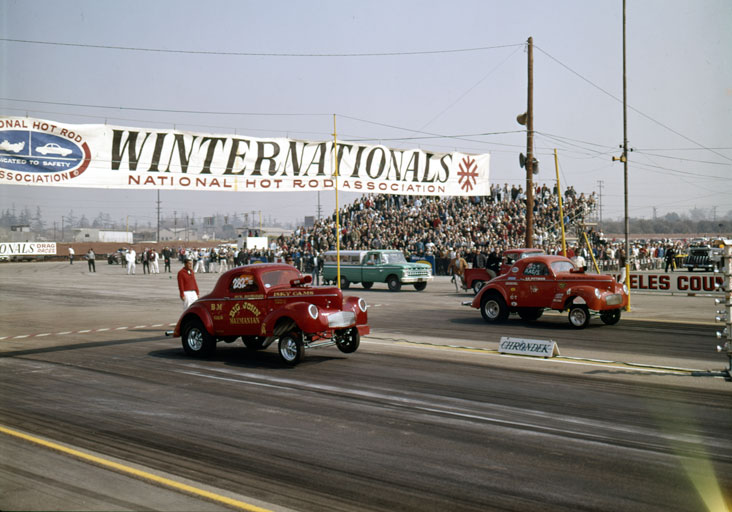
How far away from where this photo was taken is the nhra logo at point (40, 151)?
14258 mm

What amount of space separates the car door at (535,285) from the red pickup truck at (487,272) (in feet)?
25.9

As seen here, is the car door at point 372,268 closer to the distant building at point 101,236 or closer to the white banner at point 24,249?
the white banner at point 24,249

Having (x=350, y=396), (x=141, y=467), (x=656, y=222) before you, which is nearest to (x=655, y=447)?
(x=350, y=396)

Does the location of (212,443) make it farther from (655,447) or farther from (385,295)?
(385,295)

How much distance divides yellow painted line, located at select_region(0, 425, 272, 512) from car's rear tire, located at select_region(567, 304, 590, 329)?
13449 mm

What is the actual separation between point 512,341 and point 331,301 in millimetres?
3892

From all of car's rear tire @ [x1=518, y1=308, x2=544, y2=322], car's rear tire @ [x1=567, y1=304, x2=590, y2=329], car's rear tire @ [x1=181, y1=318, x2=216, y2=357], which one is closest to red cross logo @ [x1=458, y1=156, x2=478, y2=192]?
car's rear tire @ [x1=518, y1=308, x2=544, y2=322]

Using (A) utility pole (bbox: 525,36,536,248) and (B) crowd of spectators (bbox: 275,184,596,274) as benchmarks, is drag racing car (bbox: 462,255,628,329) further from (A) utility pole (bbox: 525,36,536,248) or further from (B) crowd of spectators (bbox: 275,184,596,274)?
(B) crowd of spectators (bbox: 275,184,596,274)

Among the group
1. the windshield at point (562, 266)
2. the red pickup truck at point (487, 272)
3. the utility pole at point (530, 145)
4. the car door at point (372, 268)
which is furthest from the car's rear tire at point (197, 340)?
Result: the car door at point (372, 268)

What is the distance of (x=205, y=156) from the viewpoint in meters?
17.5

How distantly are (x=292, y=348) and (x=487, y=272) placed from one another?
659 inches

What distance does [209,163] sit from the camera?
1753cm

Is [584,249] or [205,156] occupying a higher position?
[205,156]

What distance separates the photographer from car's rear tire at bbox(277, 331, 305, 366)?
11.8 meters
